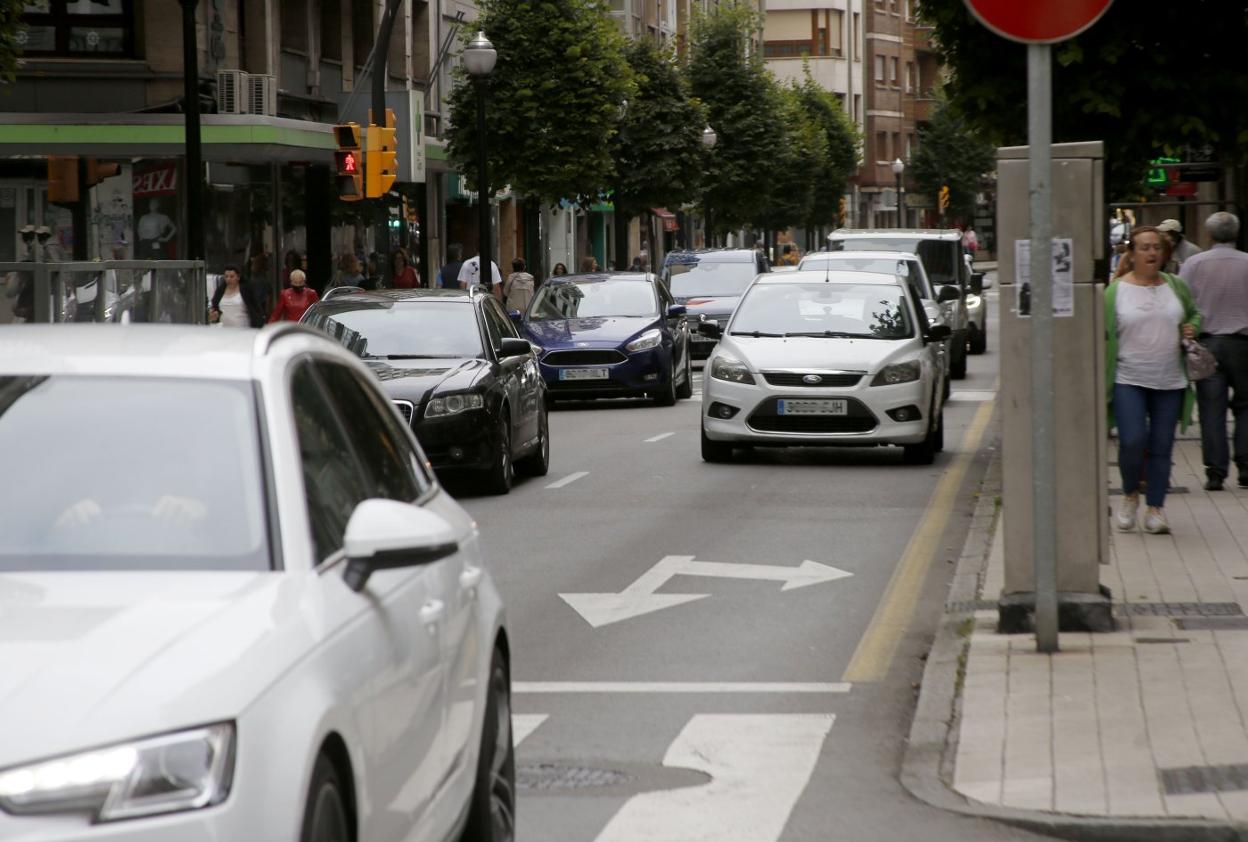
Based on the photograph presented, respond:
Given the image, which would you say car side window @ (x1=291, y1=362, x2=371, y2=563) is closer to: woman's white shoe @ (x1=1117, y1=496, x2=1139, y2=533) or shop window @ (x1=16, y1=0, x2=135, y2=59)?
woman's white shoe @ (x1=1117, y1=496, x2=1139, y2=533)

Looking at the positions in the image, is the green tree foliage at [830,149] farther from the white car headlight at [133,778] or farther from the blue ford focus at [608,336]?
the white car headlight at [133,778]

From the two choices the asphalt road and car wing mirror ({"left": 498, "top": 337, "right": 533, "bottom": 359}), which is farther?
car wing mirror ({"left": 498, "top": 337, "right": 533, "bottom": 359})

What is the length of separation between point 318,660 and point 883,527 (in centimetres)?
1117

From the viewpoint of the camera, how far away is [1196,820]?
6.46 m

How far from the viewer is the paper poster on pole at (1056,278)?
376 inches

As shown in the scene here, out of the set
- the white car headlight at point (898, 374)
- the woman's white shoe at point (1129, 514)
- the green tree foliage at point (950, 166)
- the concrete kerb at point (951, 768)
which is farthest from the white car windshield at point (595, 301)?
the green tree foliage at point (950, 166)

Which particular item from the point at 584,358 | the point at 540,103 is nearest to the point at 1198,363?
the point at 584,358

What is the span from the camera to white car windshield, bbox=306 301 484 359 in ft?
57.5

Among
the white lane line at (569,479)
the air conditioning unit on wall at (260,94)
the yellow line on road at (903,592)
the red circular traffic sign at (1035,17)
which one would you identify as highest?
the air conditioning unit on wall at (260,94)

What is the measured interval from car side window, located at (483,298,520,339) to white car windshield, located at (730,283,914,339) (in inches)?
91.5

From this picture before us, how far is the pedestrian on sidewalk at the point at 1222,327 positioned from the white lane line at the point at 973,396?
470 inches

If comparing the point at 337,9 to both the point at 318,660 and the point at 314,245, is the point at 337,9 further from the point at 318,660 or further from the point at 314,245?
the point at 318,660

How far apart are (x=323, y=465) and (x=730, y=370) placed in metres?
14.5

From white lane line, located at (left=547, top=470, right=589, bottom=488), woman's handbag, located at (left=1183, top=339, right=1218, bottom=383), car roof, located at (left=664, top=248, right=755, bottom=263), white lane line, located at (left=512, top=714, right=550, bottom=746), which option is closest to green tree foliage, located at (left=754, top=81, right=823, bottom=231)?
car roof, located at (left=664, top=248, right=755, bottom=263)
